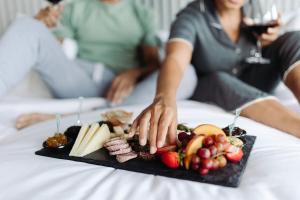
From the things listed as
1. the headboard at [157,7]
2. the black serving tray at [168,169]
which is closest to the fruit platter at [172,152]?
the black serving tray at [168,169]

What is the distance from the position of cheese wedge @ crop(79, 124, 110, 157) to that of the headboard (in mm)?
1263

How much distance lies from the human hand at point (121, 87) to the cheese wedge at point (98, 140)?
22.8 inches

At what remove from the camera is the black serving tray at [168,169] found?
0.73 metres

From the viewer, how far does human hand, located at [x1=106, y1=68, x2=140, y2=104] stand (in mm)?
1521

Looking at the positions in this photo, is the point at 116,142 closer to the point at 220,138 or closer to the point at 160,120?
the point at 160,120

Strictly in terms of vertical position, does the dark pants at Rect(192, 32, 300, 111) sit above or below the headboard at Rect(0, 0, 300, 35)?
below

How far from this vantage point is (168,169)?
0.77m

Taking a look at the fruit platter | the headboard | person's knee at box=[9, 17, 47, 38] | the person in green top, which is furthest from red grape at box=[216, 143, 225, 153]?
the headboard

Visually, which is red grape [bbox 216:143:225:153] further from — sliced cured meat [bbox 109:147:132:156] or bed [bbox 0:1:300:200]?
sliced cured meat [bbox 109:147:132:156]

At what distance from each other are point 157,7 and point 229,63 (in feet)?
2.46

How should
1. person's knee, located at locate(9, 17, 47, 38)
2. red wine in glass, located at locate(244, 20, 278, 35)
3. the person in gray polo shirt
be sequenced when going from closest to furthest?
1. the person in gray polo shirt
2. red wine in glass, located at locate(244, 20, 278, 35)
3. person's knee, located at locate(9, 17, 47, 38)

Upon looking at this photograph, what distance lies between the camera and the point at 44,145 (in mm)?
920

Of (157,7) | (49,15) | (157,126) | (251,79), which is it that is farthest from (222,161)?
(157,7)

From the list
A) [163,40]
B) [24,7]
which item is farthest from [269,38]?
[24,7]
